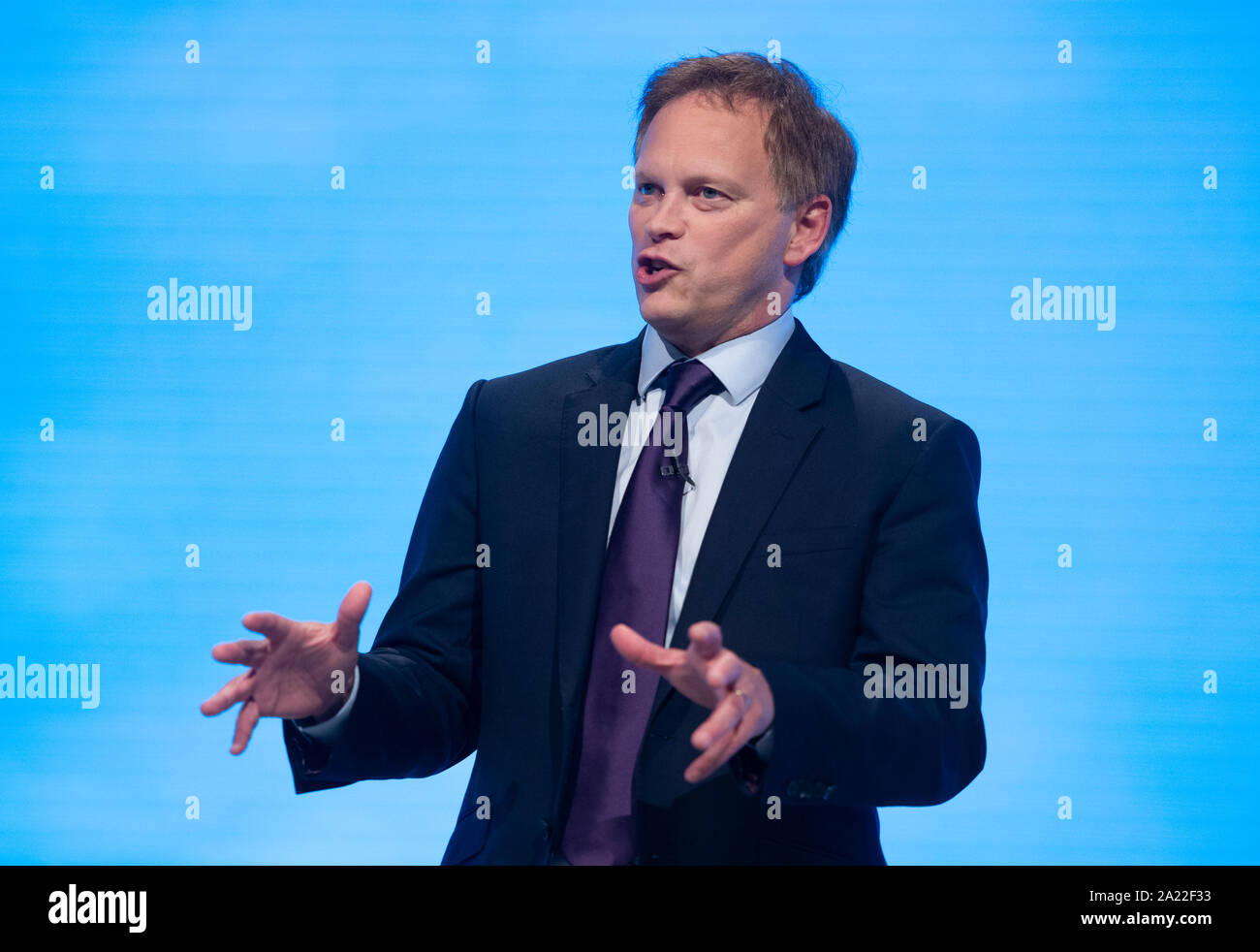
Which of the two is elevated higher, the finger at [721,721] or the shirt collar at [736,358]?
the shirt collar at [736,358]

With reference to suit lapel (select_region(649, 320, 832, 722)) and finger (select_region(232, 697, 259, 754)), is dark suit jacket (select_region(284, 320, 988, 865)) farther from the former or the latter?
finger (select_region(232, 697, 259, 754))

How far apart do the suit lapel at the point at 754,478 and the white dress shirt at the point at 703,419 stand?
1.1 inches

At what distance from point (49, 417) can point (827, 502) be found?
2122 millimetres

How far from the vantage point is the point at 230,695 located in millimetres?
A: 1684

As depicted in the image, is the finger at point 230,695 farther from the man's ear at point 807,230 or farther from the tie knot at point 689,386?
the man's ear at point 807,230

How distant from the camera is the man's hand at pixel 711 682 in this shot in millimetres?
1462

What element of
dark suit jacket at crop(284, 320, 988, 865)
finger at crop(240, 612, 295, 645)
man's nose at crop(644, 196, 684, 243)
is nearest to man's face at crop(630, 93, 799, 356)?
man's nose at crop(644, 196, 684, 243)

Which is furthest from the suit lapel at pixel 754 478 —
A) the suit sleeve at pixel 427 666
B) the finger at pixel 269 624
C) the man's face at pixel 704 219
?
the finger at pixel 269 624

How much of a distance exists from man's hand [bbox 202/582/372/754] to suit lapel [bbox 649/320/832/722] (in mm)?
432

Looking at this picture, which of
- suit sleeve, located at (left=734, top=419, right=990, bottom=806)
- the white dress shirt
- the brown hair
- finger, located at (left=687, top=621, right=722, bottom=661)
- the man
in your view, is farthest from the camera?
the brown hair

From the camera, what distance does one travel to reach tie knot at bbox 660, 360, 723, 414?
2.03 m
